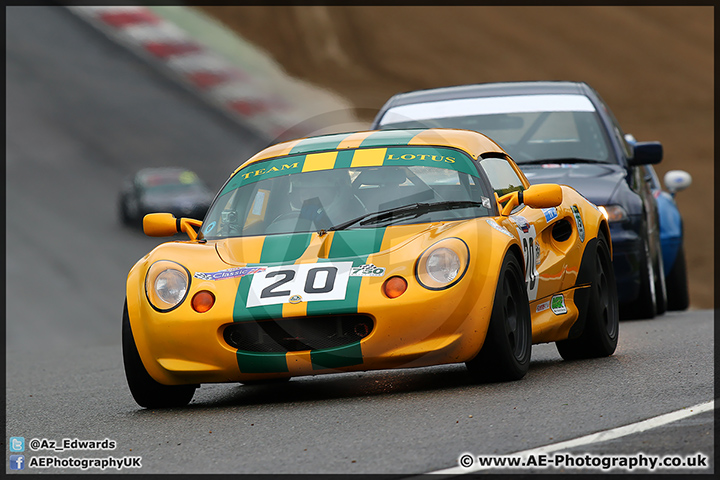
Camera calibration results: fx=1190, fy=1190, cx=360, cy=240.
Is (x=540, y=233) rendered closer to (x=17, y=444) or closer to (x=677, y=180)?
(x=17, y=444)

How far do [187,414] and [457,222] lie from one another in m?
1.64

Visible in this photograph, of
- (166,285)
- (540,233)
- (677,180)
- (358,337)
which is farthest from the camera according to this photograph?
(677,180)

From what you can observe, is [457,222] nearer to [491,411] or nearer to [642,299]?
[491,411]

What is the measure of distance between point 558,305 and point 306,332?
173 cm

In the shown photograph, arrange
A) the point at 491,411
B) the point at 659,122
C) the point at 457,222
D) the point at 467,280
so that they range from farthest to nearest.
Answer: the point at 659,122, the point at 457,222, the point at 467,280, the point at 491,411

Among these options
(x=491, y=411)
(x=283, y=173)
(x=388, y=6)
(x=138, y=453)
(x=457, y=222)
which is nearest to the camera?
(x=138, y=453)

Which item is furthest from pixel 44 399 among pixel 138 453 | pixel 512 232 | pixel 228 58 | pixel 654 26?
pixel 654 26

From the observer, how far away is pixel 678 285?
1165 cm

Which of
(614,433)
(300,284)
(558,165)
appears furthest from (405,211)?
(558,165)

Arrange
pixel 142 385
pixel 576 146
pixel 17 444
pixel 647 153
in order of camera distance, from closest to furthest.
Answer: pixel 17 444 → pixel 142 385 → pixel 647 153 → pixel 576 146

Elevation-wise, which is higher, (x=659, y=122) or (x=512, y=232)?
(x=512, y=232)

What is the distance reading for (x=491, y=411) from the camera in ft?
16.6

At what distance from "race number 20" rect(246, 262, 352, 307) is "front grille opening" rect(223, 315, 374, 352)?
105mm

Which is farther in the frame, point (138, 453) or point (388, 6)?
point (388, 6)
